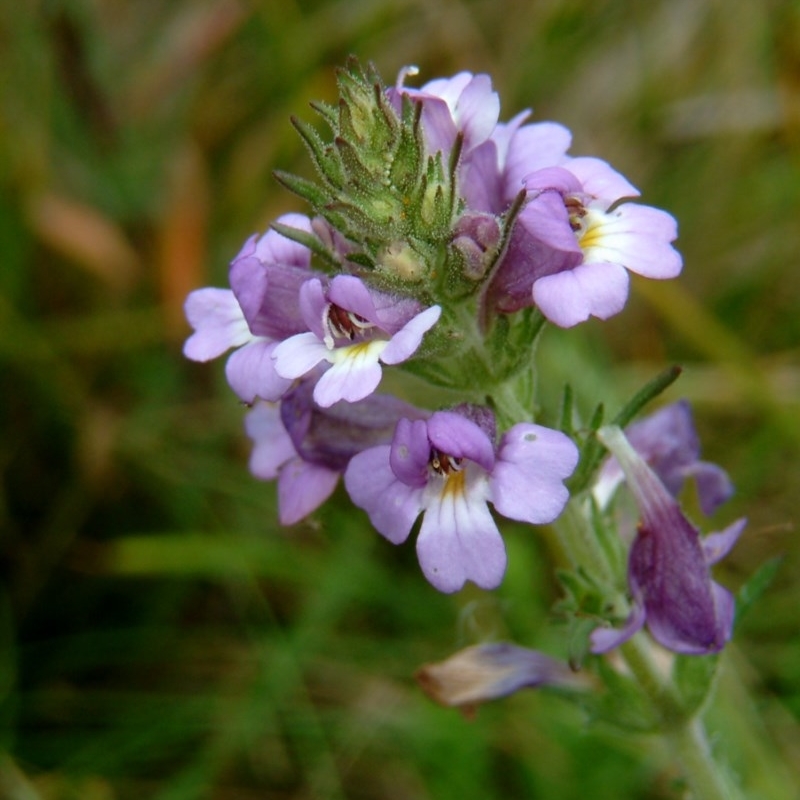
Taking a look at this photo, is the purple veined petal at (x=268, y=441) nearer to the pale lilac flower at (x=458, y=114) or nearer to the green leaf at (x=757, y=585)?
the pale lilac flower at (x=458, y=114)

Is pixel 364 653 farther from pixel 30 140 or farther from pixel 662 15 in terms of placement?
pixel 662 15

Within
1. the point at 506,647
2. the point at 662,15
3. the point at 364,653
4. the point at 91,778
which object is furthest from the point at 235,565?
the point at 662,15

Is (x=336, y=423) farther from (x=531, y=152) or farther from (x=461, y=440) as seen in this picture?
(x=531, y=152)

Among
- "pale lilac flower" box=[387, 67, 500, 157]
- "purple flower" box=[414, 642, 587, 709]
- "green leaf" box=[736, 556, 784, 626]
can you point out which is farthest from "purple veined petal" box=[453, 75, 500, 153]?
"purple flower" box=[414, 642, 587, 709]

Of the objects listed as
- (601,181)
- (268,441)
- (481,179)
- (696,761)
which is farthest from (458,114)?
(696,761)

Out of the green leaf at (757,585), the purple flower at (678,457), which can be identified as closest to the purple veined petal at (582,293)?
the purple flower at (678,457)
